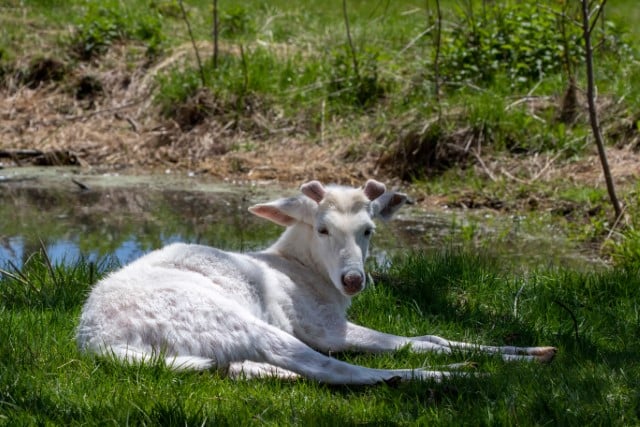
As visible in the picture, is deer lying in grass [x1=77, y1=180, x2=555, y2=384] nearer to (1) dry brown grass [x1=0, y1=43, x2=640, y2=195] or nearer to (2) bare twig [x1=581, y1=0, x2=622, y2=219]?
(2) bare twig [x1=581, y1=0, x2=622, y2=219]

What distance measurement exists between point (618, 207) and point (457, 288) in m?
3.10

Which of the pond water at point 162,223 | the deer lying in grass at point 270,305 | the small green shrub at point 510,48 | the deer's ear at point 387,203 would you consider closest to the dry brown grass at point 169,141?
the pond water at point 162,223

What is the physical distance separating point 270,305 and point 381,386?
1.24m

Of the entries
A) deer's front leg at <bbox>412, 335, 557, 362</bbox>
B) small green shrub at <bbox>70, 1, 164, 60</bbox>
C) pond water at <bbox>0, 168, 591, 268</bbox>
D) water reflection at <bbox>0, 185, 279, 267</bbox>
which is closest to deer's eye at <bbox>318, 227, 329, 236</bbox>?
deer's front leg at <bbox>412, 335, 557, 362</bbox>

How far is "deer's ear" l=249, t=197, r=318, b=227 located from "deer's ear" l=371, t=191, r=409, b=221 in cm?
48

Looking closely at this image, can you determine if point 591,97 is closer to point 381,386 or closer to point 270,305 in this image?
point 270,305

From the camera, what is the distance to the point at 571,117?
13.8 meters

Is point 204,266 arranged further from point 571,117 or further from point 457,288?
point 571,117

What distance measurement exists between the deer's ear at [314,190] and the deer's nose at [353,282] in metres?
0.83

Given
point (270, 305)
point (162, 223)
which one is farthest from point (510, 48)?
point (270, 305)

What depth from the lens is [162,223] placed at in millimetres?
11586

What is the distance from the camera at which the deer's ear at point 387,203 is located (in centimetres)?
732

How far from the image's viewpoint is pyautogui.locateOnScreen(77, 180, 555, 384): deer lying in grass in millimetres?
5688

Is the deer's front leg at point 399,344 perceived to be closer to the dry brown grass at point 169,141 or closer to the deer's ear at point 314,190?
the deer's ear at point 314,190
